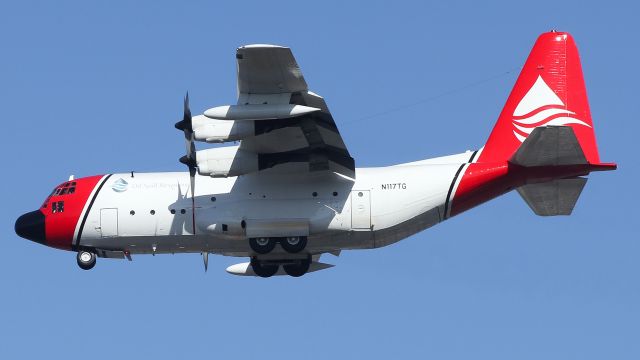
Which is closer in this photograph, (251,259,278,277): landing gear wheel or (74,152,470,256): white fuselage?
(74,152,470,256): white fuselage

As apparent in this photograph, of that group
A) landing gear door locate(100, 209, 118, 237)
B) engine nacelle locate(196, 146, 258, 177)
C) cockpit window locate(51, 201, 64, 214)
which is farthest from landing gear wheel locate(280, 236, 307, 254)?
cockpit window locate(51, 201, 64, 214)

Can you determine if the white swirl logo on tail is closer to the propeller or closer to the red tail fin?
the red tail fin

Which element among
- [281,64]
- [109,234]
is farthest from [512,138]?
[109,234]

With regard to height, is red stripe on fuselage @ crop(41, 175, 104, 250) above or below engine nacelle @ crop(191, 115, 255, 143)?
below

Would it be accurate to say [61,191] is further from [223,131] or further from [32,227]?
[223,131]

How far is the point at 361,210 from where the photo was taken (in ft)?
98.9

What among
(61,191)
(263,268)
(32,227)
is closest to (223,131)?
(263,268)

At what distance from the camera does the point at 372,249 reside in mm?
31234

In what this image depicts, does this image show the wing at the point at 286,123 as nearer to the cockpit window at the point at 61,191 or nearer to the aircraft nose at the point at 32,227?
the cockpit window at the point at 61,191

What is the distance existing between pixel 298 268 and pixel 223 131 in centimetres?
469

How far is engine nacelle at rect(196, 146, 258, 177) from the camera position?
2939cm

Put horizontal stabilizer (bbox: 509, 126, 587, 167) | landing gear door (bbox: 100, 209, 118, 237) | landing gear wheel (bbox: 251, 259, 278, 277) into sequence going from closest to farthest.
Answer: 1. horizontal stabilizer (bbox: 509, 126, 587, 167)
2. landing gear door (bbox: 100, 209, 118, 237)
3. landing gear wheel (bbox: 251, 259, 278, 277)

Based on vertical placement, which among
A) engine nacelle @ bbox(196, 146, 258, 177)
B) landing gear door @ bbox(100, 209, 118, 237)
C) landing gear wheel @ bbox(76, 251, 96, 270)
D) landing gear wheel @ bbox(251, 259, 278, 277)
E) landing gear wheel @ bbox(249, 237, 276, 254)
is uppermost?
engine nacelle @ bbox(196, 146, 258, 177)

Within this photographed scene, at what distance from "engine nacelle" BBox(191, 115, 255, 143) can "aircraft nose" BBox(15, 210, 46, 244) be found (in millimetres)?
5132
